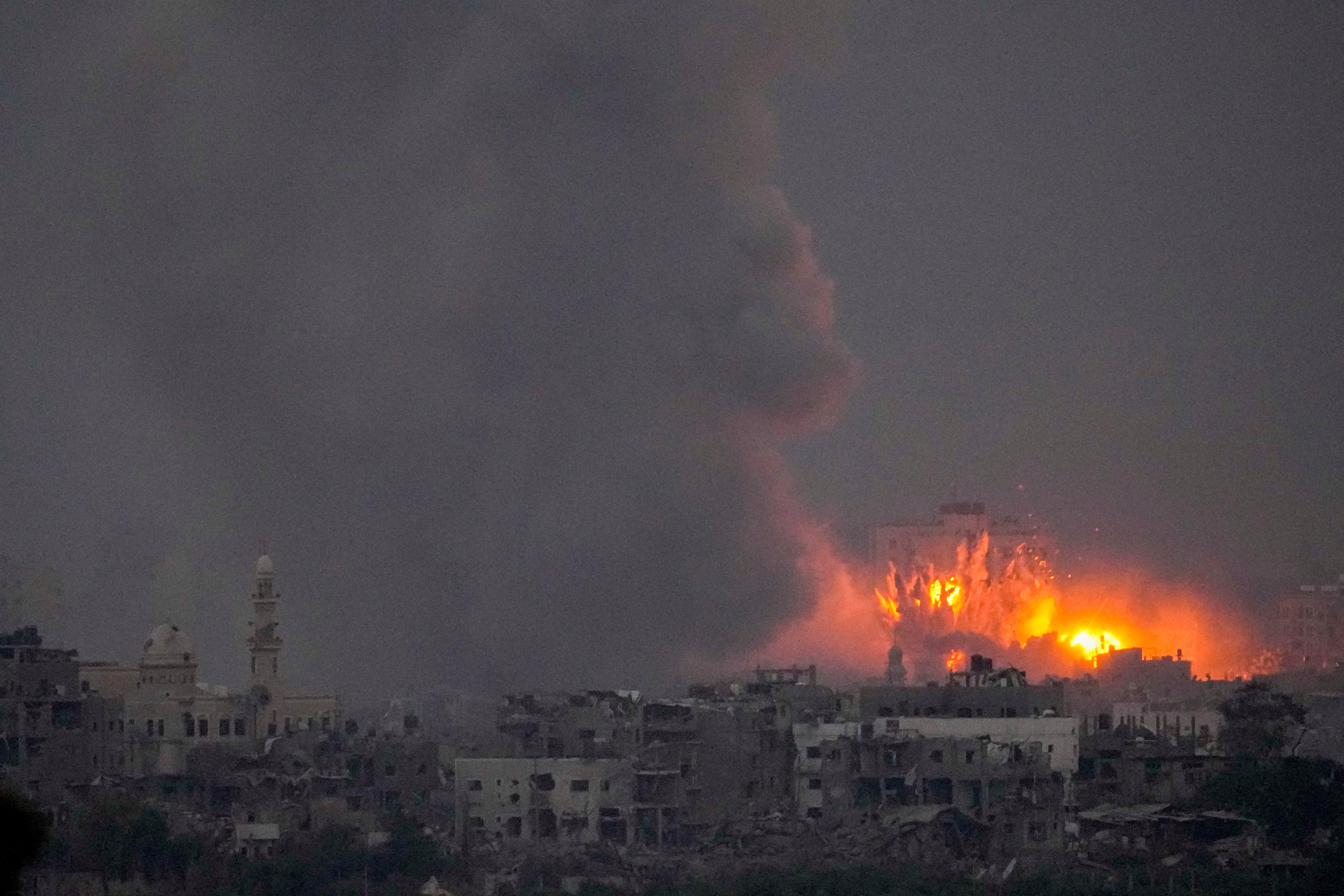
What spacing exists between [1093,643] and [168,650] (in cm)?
2909

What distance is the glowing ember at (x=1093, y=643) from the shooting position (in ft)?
231

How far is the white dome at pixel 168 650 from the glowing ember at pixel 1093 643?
2643 cm

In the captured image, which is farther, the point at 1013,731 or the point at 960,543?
the point at 960,543

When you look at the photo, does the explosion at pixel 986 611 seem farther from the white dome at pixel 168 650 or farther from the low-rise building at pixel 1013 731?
the low-rise building at pixel 1013 731

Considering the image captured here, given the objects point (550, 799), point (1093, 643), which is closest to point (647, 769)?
point (550, 799)

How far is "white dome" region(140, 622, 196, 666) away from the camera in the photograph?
4838 centimetres

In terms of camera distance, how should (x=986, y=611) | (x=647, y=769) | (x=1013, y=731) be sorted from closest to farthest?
(x=647, y=769) < (x=1013, y=731) < (x=986, y=611)

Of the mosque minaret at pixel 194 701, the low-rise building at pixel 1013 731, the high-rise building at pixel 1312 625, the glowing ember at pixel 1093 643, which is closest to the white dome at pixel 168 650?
the mosque minaret at pixel 194 701

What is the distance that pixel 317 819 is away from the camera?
40.4 m

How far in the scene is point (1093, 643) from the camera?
71688 mm

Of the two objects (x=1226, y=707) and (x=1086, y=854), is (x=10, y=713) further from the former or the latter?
(x=1226, y=707)

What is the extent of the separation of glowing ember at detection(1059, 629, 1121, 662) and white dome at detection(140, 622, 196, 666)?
26433 millimetres

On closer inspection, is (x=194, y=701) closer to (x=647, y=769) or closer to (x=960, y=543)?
(x=647, y=769)

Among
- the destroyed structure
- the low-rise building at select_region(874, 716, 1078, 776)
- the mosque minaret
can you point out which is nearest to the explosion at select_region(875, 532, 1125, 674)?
the destroyed structure
